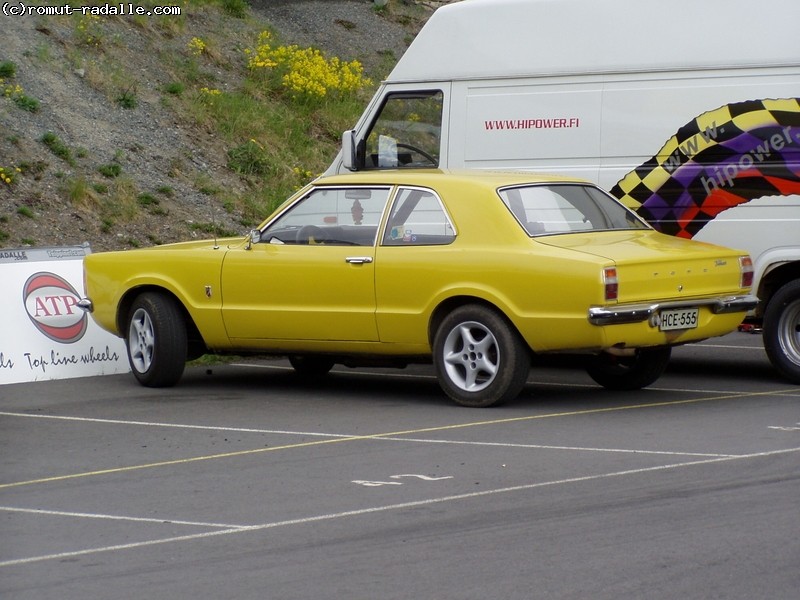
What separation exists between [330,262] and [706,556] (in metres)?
5.18

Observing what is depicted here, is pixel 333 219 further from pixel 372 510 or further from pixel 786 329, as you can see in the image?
pixel 372 510

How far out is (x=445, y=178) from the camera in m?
10.6

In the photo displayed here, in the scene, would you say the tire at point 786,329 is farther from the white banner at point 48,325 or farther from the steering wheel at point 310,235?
the white banner at point 48,325

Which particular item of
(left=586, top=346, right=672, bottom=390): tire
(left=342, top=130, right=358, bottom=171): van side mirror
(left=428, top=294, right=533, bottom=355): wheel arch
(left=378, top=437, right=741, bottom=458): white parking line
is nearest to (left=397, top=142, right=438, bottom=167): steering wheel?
(left=342, top=130, right=358, bottom=171): van side mirror

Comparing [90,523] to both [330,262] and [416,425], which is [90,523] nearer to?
[416,425]

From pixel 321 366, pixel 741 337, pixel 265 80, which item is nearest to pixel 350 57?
pixel 265 80

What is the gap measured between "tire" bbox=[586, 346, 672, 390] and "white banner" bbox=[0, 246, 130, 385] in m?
4.40

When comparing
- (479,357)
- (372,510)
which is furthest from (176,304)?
(372,510)

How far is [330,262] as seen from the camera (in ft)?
35.0

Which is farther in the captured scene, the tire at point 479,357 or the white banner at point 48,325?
the white banner at point 48,325

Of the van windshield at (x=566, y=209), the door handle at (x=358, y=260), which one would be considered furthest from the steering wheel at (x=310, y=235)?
the van windshield at (x=566, y=209)

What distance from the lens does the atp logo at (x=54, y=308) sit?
12.7 m

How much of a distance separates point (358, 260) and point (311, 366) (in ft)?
7.26

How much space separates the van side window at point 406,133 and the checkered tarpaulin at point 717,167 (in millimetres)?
1835
